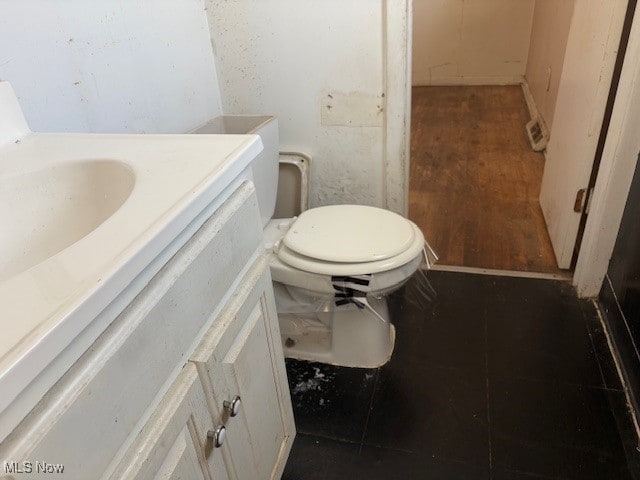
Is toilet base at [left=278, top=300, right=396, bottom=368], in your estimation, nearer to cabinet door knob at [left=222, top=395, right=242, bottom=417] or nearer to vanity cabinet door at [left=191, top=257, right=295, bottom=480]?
vanity cabinet door at [left=191, top=257, right=295, bottom=480]

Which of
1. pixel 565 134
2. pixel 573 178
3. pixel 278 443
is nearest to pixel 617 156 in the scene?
pixel 573 178

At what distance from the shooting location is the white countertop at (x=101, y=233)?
39 centimetres

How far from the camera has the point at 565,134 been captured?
1797 millimetres

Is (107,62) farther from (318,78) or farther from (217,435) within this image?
(217,435)

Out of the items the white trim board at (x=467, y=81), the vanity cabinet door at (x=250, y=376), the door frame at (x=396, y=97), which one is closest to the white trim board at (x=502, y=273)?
the door frame at (x=396, y=97)

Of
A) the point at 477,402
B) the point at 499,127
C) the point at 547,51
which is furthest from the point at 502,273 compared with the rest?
the point at 547,51

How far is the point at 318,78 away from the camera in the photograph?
1510mm

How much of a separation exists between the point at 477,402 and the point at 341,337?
0.43 m

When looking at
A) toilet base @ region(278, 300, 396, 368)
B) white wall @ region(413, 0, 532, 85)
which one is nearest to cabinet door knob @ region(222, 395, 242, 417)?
toilet base @ region(278, 300, 396, 368)

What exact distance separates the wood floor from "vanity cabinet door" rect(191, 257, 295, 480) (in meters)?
1.14

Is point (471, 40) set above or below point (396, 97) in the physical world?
below

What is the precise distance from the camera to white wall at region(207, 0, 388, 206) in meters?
1.42

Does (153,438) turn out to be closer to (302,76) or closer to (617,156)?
(302,76)

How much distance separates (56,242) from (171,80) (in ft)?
2.52
